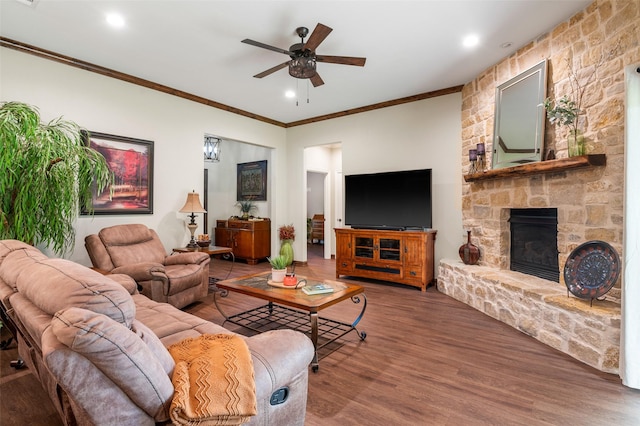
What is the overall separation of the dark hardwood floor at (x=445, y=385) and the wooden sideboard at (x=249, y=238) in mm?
3792

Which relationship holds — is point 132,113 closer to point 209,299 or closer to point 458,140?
point 209,299

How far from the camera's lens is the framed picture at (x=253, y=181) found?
7192 millimetres

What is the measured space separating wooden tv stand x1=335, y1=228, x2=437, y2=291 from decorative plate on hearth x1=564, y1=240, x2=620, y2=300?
1.86 meters

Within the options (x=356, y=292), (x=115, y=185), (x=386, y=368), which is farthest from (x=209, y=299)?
(x=386, y=368)

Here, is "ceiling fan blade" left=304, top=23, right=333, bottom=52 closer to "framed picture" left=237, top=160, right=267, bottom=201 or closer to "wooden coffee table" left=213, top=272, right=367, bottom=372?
"wooden coffee table" left=213, top=272, right=367, bottom=372

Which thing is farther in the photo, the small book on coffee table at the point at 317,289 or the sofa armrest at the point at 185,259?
the sofa armrest at the point at 185,259

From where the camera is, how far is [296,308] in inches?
126

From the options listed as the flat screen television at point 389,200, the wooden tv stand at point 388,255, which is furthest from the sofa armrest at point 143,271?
the flat screen television at point 389,200

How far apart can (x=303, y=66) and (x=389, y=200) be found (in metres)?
2.52

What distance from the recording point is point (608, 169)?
2623mm

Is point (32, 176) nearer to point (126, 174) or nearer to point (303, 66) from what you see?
point (126, 174)

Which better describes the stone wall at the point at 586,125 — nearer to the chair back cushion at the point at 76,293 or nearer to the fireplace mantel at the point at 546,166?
the fireplace mantel at the point at 546,166

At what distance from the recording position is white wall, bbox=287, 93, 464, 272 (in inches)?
184

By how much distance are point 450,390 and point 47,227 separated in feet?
11.6
